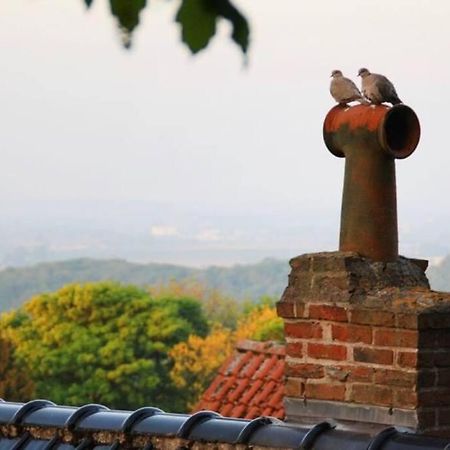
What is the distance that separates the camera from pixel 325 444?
587 cm

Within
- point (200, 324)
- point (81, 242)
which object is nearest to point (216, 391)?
point (200, 324)

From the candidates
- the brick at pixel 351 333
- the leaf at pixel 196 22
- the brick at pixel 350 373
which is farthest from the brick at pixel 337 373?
the leaf at pixel 196 22

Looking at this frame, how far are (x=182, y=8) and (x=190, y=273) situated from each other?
99.0 m

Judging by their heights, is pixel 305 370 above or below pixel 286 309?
below

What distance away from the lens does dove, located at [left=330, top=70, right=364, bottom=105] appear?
7.00m

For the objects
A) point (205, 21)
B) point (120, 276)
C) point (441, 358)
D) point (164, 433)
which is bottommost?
point (164, 433)

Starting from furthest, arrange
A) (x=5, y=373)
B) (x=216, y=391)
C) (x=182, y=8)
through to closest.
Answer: (x=5, y=373) < (x=216, y=391) < (x=182, y=8)

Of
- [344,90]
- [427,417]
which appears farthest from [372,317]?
[344,90]

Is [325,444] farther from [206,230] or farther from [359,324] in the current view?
[206,230]

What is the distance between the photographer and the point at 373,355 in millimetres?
6379

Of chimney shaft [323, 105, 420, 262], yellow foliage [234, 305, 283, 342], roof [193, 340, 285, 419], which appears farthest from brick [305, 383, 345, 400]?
yellow foliage [234, 305, 283, 342]

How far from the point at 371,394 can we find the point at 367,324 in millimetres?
287

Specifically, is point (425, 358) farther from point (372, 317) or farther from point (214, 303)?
point (214, 303)

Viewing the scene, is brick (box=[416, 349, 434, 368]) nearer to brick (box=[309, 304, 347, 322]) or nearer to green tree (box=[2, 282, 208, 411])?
brick (box=[309, 304, 347, 322])
